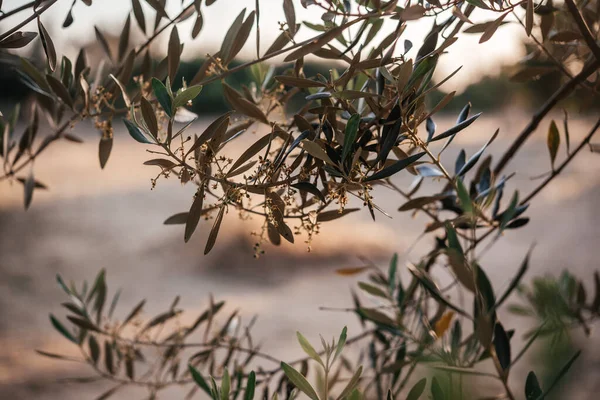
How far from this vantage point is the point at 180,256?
2545 mm

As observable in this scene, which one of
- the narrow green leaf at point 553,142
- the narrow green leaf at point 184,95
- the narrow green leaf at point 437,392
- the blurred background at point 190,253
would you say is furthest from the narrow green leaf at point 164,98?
the blurred background at point 190,253

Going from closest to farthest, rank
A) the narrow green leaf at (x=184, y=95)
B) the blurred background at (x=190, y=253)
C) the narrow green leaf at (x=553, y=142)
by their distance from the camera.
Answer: the narrow green leaf at (x=184, y=95), the narrow green leaf at (x=553, y=142), the blurred background at (x=190, y=253)

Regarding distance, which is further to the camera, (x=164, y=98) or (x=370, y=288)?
(x=370, y=288)

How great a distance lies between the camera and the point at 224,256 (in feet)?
8.09

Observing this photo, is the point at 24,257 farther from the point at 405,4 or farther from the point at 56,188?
the point at 405,4

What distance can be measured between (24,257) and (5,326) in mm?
615

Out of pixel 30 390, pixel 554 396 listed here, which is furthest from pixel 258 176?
pixel 30 390

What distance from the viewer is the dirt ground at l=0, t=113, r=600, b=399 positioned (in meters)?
1.83

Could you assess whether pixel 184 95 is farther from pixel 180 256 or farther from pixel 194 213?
pixel 180 256

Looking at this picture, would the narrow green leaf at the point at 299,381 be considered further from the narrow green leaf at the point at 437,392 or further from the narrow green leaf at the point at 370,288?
the narrow green leaf at the point at 370,288

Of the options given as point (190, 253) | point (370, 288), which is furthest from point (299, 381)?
point (190, 253)

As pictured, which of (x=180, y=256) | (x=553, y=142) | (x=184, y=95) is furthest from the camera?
(x=180, y=256)

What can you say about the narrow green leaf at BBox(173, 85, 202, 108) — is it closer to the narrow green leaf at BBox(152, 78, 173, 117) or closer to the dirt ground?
the narrow green leaf at BBox(152, 78, 173, 117)

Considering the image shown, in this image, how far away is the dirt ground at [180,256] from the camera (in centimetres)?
183
